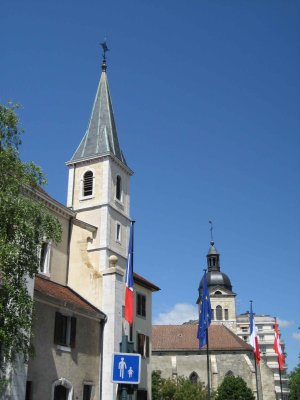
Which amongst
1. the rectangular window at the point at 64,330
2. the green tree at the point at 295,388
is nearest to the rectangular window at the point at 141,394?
the rectangular window at the point at 64,330

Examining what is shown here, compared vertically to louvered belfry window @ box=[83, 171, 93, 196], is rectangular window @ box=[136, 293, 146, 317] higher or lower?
lower

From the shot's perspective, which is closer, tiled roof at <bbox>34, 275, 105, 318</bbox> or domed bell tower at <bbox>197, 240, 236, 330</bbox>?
tiled roof at <bbox>34, 275, 105, 318</bbox>

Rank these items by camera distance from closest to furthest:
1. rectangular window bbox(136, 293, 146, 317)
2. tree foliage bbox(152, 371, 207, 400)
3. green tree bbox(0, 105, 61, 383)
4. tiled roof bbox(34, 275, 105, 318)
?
green tree bbox(0, 105, 61, 383) → tiled roof bbox(34, 275, 105, 318) → rectangular window bbox(136, 293, 146, 317) → tree foliage bbox(152, 371, 207, 400)

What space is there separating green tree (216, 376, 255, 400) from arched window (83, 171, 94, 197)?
33.1m

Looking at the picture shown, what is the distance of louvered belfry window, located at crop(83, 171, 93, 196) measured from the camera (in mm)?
33984

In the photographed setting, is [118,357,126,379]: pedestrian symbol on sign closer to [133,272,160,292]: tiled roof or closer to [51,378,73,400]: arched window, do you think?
[51,378,73,400]: arched window

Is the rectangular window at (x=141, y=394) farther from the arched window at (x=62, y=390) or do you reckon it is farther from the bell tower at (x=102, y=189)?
the arched window at (x=62, y=390)

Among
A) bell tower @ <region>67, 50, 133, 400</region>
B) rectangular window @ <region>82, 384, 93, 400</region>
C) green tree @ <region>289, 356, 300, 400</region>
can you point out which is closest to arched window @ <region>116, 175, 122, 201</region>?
bell tower @ <region>67, 50, 133, 400</region>

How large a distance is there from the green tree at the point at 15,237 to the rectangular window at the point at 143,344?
17.9 meters

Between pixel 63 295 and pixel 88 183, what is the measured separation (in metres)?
9.82

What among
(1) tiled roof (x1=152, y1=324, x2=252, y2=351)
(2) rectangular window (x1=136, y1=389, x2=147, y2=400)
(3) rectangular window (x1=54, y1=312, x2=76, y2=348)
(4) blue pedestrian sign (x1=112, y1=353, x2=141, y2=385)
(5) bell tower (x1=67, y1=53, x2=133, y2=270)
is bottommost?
(2) rectangular window (x1=136, y1=389, x2=147, y2=400)

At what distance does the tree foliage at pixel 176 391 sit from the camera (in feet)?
167

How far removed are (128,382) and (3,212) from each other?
7.01m

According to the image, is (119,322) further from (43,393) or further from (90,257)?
(43,393)
